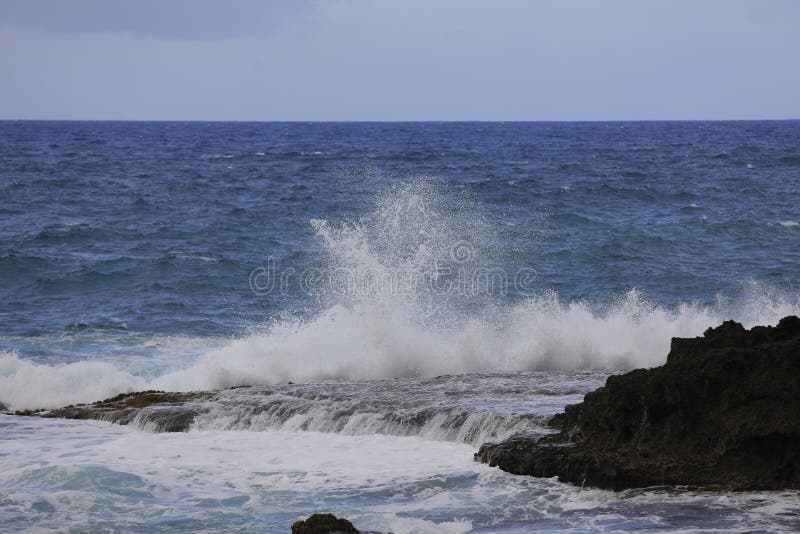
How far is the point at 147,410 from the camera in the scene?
11.9 meters

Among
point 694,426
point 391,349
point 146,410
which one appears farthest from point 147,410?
point 694,426

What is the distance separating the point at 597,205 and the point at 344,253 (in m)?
11.7

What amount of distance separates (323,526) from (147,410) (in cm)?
562

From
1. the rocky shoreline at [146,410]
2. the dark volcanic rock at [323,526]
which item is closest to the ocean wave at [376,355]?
the rocky shoreline at [146,410]

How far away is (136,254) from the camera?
2458cm

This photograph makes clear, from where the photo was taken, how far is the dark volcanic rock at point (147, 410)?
450 inches

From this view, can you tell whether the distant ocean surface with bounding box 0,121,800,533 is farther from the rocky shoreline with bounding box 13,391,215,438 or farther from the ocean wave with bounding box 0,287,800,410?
the rocky shoreline with bounding box 13,391,215,438

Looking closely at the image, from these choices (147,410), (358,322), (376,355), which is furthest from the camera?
(358,322)

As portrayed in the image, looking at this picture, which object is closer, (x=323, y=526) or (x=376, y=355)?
(x=323, y=526)

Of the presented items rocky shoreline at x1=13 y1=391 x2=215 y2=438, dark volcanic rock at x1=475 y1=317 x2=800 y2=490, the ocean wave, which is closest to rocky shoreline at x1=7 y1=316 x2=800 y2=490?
dark volcanic rock at x1=475 y1=317 x2=800 y2=490

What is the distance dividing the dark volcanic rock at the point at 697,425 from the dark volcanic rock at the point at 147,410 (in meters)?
4.09

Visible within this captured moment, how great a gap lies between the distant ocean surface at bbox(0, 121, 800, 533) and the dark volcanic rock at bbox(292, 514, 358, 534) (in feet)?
2.86

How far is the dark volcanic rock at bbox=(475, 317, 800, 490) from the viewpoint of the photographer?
8.09 m

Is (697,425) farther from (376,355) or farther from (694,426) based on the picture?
(376,355)
